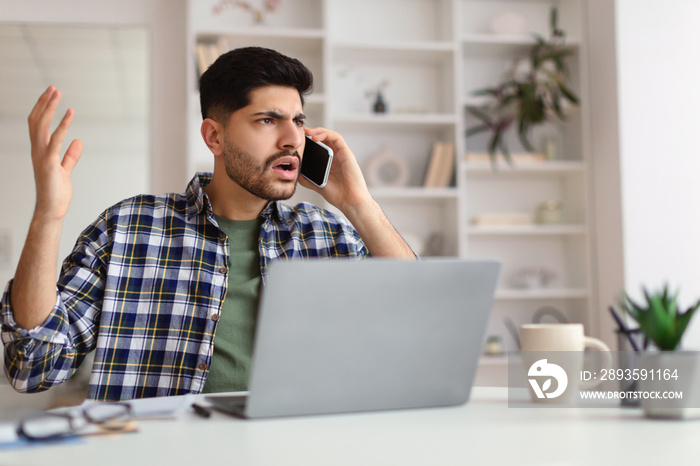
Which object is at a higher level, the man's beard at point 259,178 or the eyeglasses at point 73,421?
the man's beard at point 259,178

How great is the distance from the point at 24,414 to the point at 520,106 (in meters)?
2.99

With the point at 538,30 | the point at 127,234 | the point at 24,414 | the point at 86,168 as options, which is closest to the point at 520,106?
the point at 538,30

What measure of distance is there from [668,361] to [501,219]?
2.60 meters

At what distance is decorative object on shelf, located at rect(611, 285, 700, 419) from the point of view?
80 cm

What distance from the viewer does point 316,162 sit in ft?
5.33

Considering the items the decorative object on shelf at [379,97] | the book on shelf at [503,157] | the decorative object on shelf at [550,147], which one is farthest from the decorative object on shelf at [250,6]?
the decorative object on shelf at [550,147]

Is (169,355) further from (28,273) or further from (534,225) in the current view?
(534,225)

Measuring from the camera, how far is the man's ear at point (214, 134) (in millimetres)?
1675

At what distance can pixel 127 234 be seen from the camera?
1498mm

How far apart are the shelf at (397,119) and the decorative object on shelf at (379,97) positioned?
2.0 inches

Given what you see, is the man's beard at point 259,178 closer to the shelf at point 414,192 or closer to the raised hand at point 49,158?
the raised hand at point 49,158

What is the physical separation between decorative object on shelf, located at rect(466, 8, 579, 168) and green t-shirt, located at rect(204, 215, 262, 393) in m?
2.05

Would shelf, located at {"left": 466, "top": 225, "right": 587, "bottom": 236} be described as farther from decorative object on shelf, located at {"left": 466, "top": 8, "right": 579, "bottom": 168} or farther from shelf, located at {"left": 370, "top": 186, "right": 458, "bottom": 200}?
decorative object on shelf, located at {"left": 466, "top": 8, "right": 579, "bottom": 168}

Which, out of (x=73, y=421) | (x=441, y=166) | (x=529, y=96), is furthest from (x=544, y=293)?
(x=73, y=421)
